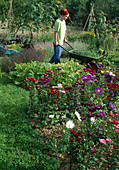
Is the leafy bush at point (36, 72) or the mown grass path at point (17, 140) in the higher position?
the leafy bush at point (36, 72)

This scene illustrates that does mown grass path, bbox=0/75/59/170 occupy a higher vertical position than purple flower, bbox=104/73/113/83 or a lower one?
lower

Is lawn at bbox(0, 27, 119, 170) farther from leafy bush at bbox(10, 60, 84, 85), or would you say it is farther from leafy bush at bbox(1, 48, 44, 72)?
leafy bush at bbox(1, 48, 44, 72)

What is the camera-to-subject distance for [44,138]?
9.10 feet

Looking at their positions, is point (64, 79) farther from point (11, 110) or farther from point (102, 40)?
point (102, 40)

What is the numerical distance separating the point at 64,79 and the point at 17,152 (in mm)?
2403

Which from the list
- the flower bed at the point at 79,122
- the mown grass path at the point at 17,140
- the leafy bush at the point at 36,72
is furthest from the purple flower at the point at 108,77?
the mown grass path at the point at 17,140

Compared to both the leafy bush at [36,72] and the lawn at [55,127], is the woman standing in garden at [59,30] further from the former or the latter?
the lawn at [55,127]

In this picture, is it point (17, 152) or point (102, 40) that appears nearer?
point (17, 152)

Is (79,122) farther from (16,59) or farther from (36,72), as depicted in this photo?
(16,59)

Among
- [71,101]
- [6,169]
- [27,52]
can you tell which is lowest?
→ [6,169]

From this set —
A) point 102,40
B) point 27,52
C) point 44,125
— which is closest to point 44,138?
point 44,125

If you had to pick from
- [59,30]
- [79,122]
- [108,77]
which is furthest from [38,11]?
[79,122]

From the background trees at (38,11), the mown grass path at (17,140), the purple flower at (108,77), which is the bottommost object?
the mown grass path at (17,140)

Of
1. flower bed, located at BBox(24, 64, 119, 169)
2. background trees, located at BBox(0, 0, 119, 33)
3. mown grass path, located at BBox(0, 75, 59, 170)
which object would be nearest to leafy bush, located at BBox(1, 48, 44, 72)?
mown grass path, located at BBox(0, 75, 59, 170)
